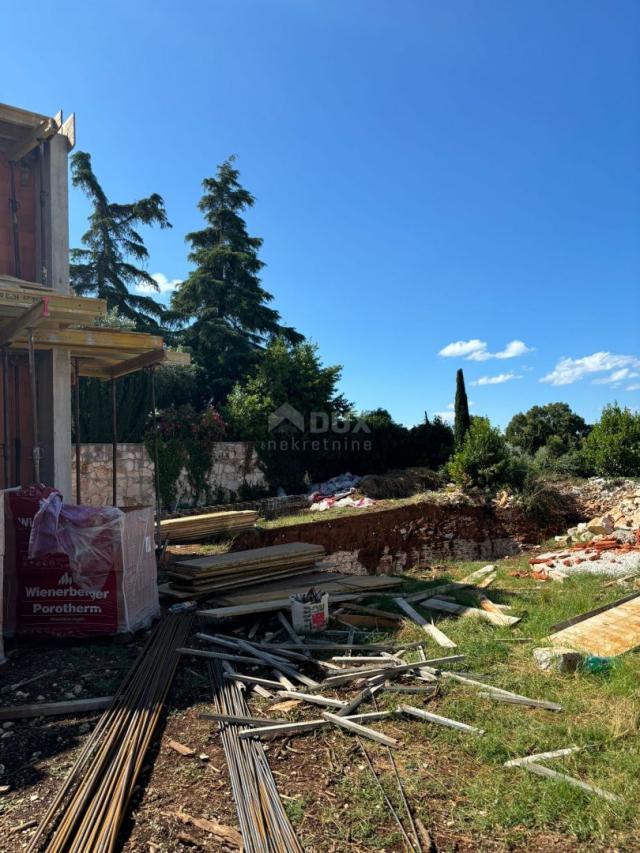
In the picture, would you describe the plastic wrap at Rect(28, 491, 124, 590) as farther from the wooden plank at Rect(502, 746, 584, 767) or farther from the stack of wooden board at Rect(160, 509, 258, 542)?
the stack of wooden board at Rect(160, 509, 258, 542)

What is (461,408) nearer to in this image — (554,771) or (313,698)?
(313,698)

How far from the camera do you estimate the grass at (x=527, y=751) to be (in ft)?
8.31

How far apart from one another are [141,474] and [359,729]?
41.0ft

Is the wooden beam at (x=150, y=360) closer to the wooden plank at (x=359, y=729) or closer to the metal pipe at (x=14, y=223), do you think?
the metal pipe at (x=14, y=223)

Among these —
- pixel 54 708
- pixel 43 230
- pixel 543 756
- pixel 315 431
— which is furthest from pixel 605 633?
pixel 315 431

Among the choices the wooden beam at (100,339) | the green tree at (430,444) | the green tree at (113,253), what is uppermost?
the green tree at (113,253)

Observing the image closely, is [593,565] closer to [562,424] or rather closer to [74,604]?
[74,604]

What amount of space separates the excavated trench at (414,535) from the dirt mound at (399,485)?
2801 mm

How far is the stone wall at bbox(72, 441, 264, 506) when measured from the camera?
45.2ft

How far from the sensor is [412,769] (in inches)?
119

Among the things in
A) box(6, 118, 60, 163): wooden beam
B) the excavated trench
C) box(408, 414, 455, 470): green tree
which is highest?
box(6, 118, 60, 163): wooden beam

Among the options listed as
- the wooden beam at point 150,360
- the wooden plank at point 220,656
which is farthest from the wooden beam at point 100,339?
the wooden plank at point 220,656

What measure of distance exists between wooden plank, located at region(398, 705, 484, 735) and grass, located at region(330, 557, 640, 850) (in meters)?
0.04

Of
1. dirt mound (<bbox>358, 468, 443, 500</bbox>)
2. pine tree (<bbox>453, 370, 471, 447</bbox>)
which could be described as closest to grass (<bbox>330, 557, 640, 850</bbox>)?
dirt mound (<bbox>358, 468, 443, 500</bbox>)
